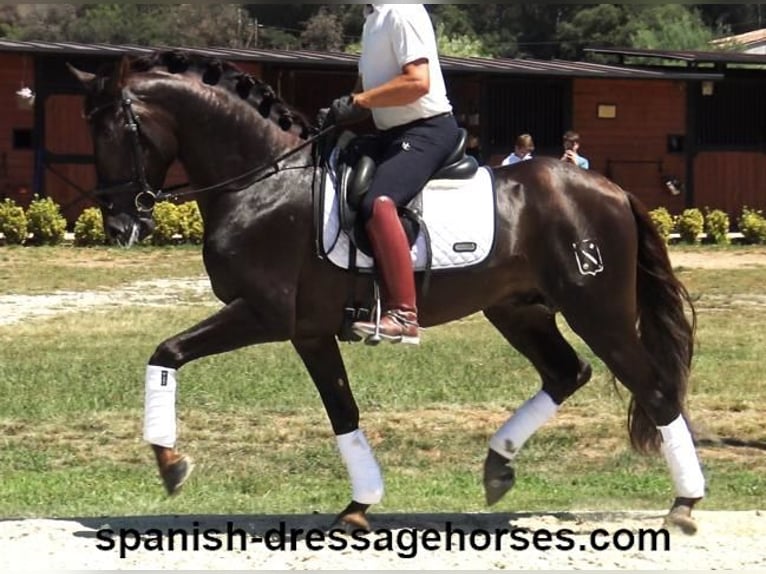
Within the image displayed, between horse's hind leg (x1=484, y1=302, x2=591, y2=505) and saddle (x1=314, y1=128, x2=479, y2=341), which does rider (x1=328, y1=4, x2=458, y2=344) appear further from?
horse's hind leg (x1=484, y1=302, x2=591, y2=505)

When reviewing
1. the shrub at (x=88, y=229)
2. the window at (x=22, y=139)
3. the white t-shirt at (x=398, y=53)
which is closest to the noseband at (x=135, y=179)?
the white t-shirt at (x=398, y=53)

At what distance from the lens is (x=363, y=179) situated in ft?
23.6

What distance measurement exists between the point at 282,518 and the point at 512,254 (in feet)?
5.96

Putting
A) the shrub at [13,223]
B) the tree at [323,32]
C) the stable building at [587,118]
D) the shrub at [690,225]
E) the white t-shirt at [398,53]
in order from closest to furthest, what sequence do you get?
1. the white t-shirt at [398,53]
2. the shrub at [13,223]
3. the stable building at [587,118]
4. the shrub at [690,225]
5. the tree at [323,32]

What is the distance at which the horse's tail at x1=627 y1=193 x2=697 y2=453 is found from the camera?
7.83 meters

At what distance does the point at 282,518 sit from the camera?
755 centimetres

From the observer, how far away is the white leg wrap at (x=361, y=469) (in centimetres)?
745

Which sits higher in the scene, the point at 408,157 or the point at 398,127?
the point at 398,127

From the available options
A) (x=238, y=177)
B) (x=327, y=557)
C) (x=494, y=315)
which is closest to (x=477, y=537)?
(x=327, y=557)

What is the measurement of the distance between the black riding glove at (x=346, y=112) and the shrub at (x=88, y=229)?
19310mm

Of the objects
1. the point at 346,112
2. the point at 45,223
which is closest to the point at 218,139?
the point at 346,112

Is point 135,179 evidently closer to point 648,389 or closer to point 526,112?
point 648,389

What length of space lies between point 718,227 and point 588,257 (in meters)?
23.0

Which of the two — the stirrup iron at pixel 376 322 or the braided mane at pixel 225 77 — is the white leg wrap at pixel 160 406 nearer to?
the stirrup iron at pixel 376 322
